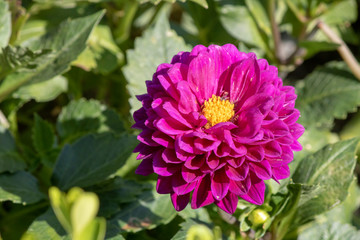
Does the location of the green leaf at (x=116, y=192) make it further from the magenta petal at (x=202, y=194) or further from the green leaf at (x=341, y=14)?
the green leaf at (x=341, y=14)

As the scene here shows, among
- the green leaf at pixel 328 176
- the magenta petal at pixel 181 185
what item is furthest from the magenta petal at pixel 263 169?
the green leaf at pixel 328 176

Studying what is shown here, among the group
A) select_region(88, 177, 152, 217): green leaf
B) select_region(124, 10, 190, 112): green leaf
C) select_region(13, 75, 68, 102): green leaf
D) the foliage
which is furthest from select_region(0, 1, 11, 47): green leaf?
select_region(88, 177, 152, 217): green leaf

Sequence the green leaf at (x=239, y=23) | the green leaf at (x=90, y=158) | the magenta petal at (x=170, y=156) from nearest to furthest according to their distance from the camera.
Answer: the magenta petal at (x=170, y=156), the green leaf at (x=90, y=158), the green leaf at (x=239, y=23)

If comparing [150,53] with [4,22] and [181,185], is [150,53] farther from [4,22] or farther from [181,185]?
[181,185]

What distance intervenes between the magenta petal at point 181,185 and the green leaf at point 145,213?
0.97 ft

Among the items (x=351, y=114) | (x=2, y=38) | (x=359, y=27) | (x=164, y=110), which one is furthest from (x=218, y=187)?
(x=359, y=27)

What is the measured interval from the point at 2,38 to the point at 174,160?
67 cm

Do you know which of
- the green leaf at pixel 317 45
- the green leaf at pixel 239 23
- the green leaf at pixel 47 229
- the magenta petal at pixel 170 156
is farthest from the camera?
the green leaf at pixel 239 23

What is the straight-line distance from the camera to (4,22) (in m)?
1.16

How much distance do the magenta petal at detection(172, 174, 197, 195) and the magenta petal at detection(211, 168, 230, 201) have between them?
0.12ft

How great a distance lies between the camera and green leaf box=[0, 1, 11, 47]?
3.76 feet

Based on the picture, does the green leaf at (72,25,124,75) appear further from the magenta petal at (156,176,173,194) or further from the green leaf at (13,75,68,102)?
the magenta petal at (156,176,173,194)

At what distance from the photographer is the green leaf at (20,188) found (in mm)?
1050

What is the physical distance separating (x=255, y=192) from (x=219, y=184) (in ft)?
0.23
